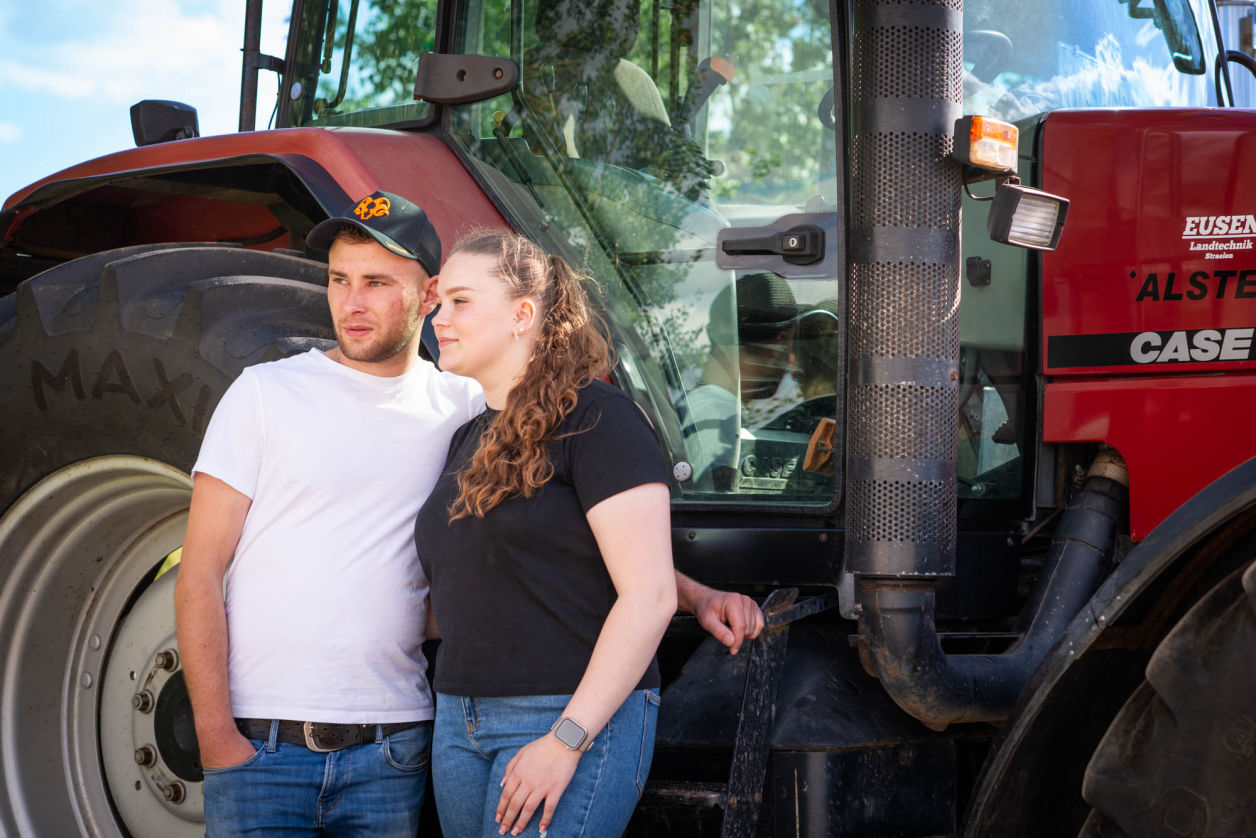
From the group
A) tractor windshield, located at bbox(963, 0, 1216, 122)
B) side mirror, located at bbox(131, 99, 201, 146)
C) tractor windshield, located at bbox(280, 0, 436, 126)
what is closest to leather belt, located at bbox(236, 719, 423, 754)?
tractor windshield, located at bbox(280, 0, 436, 126)

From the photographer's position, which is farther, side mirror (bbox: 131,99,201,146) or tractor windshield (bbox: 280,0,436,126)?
side mirror (bbox: 131,99,201,146)

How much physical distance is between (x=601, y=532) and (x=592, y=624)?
5.8 inches

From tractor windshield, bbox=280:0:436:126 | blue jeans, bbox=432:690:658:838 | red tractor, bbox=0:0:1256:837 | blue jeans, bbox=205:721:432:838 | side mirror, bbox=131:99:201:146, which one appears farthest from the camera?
side mirror, bbox=131:99:201:146

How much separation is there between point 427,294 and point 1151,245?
139 cm

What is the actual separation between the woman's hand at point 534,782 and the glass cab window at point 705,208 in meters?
0.94

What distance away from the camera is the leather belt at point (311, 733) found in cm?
196

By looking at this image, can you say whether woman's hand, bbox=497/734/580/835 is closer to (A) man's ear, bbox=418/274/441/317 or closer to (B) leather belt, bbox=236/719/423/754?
(B) leather belt, bbox=236/719/423/754

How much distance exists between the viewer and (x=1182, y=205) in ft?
7.93

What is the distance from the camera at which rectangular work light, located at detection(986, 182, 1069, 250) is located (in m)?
2.13

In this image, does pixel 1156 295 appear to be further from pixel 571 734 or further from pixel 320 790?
pixel 320 790

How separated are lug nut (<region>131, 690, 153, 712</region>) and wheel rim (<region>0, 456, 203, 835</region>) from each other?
0.04 feet

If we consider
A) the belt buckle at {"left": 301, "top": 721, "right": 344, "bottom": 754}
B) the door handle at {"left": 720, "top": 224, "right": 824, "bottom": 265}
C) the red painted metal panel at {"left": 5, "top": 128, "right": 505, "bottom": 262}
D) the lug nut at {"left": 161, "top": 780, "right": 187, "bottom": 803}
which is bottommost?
the lug nut at {"left": 161, "top": 780, "right": 187, "bottom": 803}

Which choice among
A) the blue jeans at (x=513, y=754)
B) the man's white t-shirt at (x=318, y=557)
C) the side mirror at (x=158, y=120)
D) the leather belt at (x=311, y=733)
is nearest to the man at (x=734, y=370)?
the man's white t-shirt at (x=318, y=557)

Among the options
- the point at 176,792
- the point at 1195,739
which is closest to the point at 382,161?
the point at 176,792
